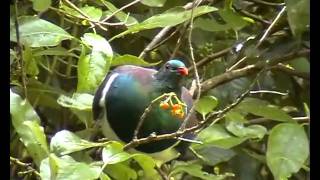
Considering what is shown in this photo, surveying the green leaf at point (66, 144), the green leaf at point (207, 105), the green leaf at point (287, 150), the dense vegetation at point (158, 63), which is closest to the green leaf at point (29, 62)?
the dense vegetation at point (158, 63)

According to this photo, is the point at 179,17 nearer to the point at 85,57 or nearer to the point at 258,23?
the point at 85,57

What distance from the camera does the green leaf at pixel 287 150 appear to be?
Answer: 4.01ft

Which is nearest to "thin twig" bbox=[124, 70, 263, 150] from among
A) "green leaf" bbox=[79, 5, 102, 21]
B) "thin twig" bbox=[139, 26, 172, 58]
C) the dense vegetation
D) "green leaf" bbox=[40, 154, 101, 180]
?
the dense vegetation

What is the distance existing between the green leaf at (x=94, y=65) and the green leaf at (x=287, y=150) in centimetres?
32

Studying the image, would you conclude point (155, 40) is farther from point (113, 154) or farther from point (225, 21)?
point (113, 154)

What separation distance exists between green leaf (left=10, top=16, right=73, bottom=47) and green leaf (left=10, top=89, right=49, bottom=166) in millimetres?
115

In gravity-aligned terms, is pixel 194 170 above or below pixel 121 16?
below

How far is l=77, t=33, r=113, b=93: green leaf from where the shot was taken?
1331 millimetres

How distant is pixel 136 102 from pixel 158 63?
0.50ft

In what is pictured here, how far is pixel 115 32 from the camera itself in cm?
171

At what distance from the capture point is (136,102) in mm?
1483

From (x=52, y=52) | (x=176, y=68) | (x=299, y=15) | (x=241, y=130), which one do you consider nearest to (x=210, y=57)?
(x=176, y=68)
